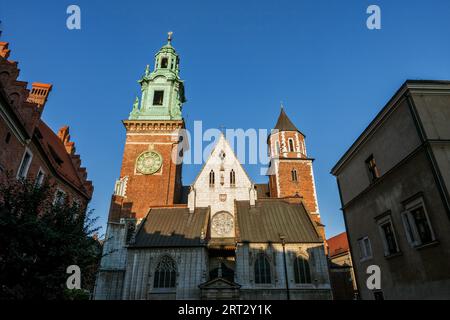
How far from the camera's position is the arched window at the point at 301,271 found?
24434 millimetres

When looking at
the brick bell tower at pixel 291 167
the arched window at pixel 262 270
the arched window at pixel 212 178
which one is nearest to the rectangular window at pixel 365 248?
the arched window at pixel 262 270

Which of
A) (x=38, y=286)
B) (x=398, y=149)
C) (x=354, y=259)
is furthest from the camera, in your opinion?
(x=354, y=259)

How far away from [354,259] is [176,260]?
15029 millimetres

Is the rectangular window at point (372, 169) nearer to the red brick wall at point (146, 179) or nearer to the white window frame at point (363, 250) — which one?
the white window frame at point (363, 250)

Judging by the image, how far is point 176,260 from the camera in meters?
25.3

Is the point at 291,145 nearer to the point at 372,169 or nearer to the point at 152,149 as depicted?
the point at 152,149

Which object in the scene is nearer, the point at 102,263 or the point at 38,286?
the point at 38,286

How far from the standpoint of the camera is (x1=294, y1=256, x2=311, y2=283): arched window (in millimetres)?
24434

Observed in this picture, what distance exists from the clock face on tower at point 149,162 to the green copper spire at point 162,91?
5429mm

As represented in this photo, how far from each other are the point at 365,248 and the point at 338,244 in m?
46.0

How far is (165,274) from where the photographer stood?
24938mm

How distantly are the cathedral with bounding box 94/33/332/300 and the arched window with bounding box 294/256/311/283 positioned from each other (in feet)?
0.28
